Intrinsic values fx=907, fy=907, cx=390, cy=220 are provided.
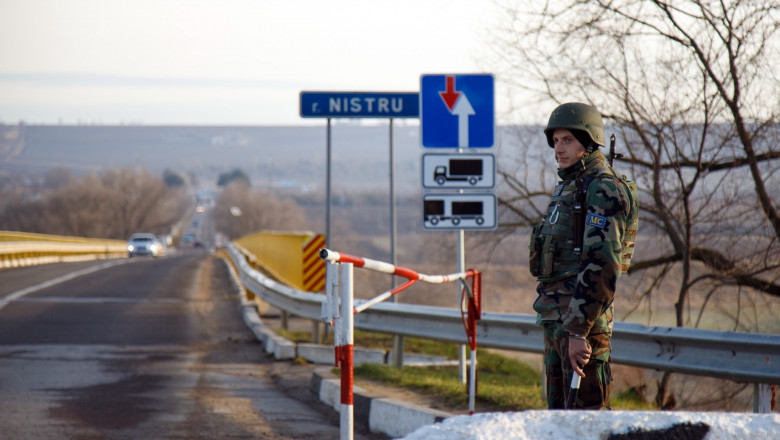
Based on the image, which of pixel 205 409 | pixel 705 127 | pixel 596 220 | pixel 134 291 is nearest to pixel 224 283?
pixel 134 291

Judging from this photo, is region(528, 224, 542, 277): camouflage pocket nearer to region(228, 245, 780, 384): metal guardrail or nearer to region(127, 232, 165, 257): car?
region(228, 245, 780, 384): metal guardrail

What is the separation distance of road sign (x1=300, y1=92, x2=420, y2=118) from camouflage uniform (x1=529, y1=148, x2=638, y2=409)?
7.58 m

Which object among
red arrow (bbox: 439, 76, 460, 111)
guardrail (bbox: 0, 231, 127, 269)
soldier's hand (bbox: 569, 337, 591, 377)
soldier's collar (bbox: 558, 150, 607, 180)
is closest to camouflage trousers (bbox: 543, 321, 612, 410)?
soldier's hand (bbox: 569, 337, 591, 377)

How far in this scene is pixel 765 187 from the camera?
37.6 ft

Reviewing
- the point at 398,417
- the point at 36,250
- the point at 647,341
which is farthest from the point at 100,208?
Answer: the point at 647,341

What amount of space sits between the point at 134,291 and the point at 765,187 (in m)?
14.0

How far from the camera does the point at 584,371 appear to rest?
13.0 ft

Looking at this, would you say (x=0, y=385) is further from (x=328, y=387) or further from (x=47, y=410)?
(x=328, y=387)

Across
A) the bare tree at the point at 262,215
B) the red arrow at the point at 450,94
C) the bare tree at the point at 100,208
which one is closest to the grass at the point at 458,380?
the red arrow at the point at 450,94

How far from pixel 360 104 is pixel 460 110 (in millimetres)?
3633

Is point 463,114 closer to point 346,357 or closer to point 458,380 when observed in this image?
point 458,380

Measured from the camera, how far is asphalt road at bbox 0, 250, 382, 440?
22.4 feet

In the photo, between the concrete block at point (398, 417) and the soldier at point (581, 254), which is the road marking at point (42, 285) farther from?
the soldier at point (581, 254)

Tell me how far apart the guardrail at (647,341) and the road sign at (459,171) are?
45.5 inches
